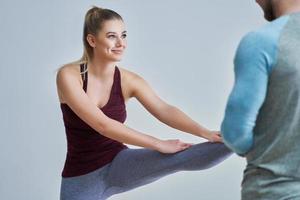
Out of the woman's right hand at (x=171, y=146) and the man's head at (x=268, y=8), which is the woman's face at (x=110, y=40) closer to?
the woman's right hand at (x=171, y=146)

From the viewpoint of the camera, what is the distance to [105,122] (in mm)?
1802

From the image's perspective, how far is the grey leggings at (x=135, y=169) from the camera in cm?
166

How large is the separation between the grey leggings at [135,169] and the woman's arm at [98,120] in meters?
0.04

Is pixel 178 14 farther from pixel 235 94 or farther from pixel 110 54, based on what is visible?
pixel 235 94

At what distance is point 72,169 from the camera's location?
6.65 ft

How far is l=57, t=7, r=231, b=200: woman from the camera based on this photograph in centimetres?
181

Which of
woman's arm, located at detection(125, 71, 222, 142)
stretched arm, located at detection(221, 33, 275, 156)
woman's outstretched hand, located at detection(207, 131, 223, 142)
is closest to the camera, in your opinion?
stretched arm, located at detection(221, 33, 275, 156)

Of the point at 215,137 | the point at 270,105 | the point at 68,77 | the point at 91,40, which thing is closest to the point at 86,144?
the point at 68,77

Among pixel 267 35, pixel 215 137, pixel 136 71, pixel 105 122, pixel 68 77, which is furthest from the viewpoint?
pixel 136 71

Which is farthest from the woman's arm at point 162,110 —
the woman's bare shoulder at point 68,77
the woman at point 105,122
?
the woman's bare shoulder at point 68,77

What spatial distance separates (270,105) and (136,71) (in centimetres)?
186

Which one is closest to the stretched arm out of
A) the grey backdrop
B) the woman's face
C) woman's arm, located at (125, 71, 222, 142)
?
woman's arm, located at (125, 71, 222, 142)

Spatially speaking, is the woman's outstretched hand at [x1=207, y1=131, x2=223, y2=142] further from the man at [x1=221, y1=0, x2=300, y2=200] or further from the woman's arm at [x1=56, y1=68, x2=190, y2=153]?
the man at [x1=221, y1=0, x2=300, y2=200]

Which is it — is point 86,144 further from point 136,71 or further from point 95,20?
point 136,71
